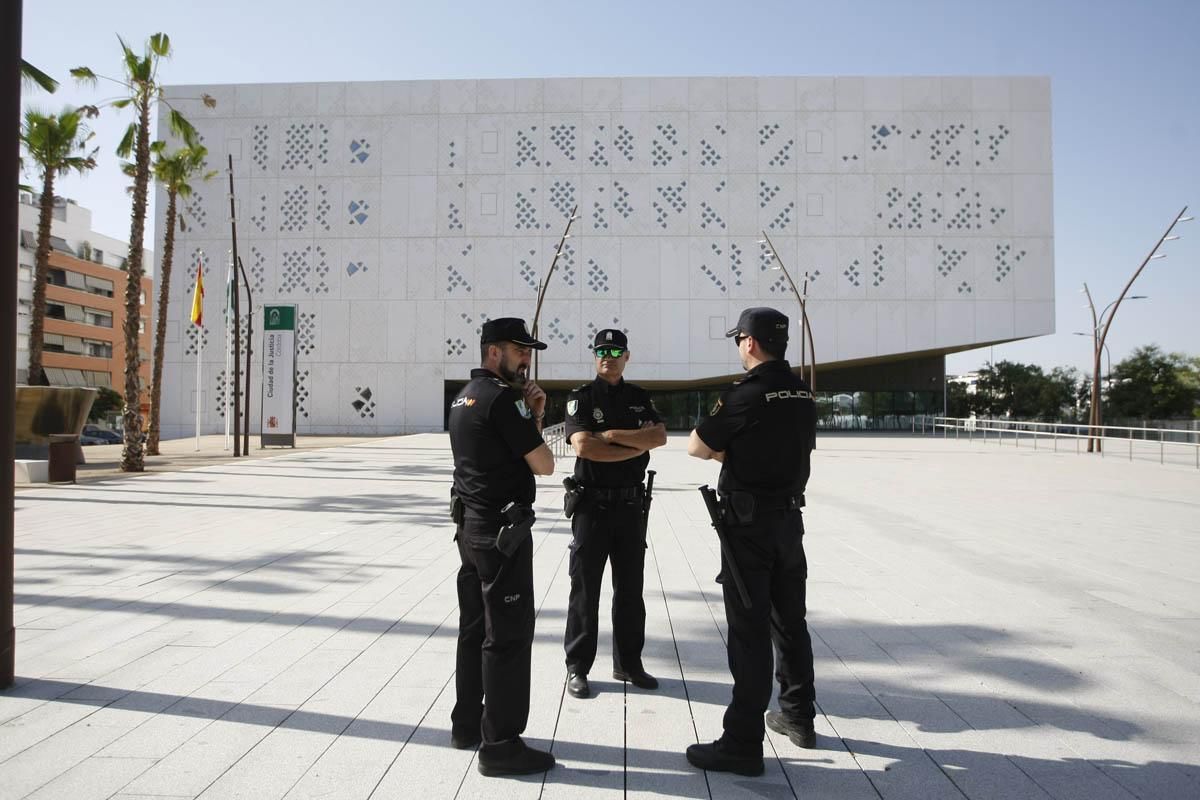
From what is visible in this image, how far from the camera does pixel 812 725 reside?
134 inches

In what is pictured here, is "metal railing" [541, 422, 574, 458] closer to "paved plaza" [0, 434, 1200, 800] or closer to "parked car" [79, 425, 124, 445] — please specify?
"paved plaza" [0, 434, 1200, 800]

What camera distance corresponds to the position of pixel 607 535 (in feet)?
13.7

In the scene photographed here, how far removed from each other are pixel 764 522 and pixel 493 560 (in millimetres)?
1176

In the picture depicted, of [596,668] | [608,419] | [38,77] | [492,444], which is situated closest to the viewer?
[492,444]

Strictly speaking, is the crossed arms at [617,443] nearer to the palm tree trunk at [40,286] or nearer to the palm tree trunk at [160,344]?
the palm tree trunk at [160,344]

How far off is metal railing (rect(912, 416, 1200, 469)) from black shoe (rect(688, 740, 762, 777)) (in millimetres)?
20707

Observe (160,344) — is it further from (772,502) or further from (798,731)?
(798,731)

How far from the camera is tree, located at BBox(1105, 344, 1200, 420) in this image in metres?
53.2

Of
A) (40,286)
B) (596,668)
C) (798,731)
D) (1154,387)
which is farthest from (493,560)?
(1154,387)

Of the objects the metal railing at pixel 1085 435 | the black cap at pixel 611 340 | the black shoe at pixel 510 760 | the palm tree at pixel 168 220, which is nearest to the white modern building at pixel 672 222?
the metal railing at pixel 1085 435

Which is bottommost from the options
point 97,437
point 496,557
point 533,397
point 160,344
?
point 97,437

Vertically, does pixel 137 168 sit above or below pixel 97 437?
above

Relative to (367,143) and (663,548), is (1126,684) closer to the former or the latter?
(663,548)

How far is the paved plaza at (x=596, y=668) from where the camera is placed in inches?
121
